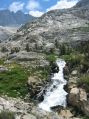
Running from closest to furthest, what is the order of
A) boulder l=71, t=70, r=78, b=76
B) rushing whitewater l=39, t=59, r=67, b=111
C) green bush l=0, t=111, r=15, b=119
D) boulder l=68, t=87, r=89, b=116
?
green bush l=0, t=111, r=15, b=119 < boulder l=68, t=87, r=89, b=116 < rushing whitewater l=39, t=59, r=67, b=111 < boulder l=71, t=70, r=78, b=76

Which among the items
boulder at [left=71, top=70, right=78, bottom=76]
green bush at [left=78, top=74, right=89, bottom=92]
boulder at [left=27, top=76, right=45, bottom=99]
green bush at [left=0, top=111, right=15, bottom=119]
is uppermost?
boulder at [left=71, top=70, right=78, bottom=76]

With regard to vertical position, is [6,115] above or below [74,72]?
below

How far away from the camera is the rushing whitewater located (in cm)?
8581

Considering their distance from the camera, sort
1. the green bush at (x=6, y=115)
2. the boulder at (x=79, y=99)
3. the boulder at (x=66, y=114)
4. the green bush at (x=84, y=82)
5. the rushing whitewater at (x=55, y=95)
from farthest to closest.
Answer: the rushing whitewater at (x=55, y=95)
the green bush at (x=84, y=82)
the boulder at (x=79, y=99)
the boulder at (x=66, y=114)
the green bush at (x=6, y=115)

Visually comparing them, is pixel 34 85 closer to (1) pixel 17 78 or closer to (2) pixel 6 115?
(1) pixel 17 78

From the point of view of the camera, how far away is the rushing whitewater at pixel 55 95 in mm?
85812

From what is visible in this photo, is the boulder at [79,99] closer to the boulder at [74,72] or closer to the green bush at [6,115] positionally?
the boulder at [74,72]

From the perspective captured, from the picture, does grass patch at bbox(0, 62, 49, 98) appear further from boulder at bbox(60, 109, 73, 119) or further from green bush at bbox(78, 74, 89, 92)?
boulder at bbox(60, 109, 73, 119)

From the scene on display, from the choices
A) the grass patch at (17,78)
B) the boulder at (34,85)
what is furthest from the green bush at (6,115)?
the boulder at (34,85)

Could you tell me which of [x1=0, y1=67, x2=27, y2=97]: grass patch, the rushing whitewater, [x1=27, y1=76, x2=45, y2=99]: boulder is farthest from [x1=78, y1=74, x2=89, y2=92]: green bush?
[x1=0, y1=67, x2=27, y2=97]: grass patch

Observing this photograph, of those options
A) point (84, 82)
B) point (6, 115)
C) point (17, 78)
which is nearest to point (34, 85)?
point (17, 78)

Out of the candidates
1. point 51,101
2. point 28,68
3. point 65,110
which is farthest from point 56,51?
point 65,110

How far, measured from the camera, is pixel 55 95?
305ft

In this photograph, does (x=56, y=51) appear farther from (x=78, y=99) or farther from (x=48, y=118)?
(x=48, y=118)
